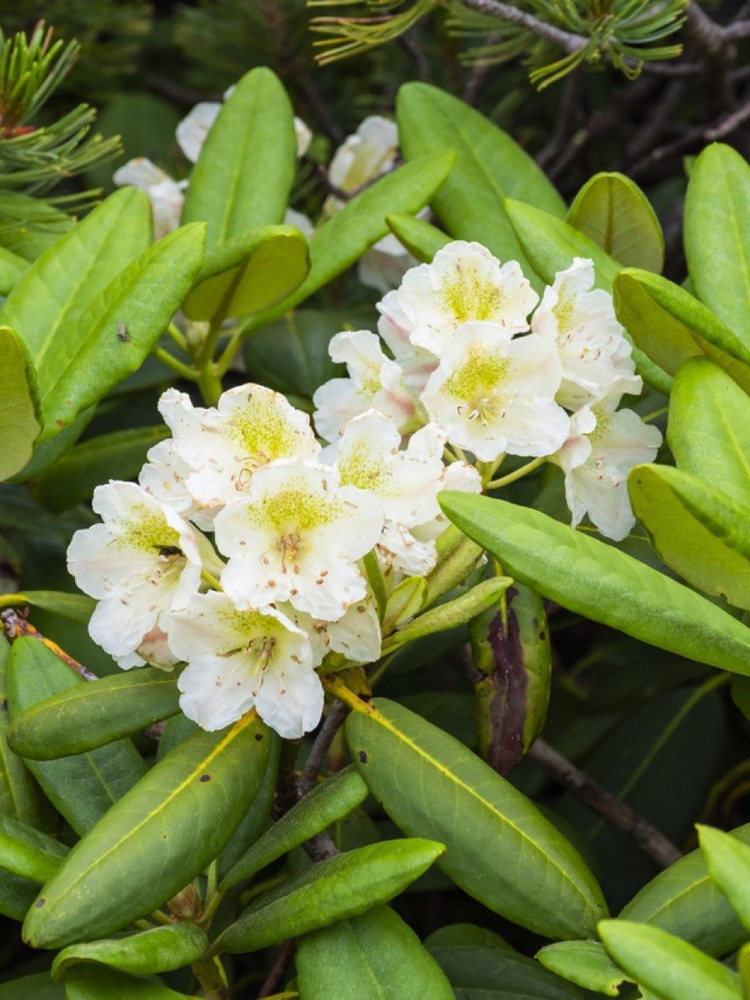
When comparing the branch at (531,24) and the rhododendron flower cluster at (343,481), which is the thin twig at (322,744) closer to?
the rhododendron flower cluster at (343,481)

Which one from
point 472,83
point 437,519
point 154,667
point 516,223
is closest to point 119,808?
point 154,667

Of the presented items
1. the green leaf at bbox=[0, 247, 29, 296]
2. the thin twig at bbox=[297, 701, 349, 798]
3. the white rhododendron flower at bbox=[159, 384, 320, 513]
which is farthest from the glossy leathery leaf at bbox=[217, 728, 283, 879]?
the green leaf at bbox=[0, 247, 29, 296]

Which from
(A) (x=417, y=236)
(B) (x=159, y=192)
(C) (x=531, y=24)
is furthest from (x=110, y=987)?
(C) (x=531, y=24)

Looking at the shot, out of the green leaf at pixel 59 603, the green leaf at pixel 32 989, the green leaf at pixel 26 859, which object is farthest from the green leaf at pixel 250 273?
the green leaf at pixel 32 989

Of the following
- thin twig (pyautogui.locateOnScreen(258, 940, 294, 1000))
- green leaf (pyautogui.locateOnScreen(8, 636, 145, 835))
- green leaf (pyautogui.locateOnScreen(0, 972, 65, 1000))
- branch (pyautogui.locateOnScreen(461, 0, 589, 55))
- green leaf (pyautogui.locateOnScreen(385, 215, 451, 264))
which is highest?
branch (pyautogui.locateOnScreen(461, 0, 589, 55))

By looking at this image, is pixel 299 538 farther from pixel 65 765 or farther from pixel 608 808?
pixel 608 808

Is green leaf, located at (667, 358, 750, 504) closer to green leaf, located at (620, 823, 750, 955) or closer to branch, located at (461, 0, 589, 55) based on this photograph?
green leaf, located at (620, 823, 750, 955)
